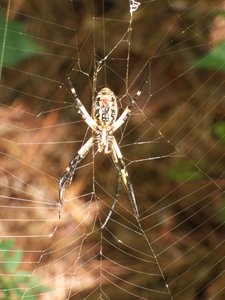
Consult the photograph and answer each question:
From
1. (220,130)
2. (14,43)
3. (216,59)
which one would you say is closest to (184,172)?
(220,130)

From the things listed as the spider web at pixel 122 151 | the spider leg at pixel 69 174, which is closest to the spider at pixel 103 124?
the spider leg at pixel 69 174

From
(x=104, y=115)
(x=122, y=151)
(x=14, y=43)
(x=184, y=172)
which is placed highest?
(x=14, y=43)

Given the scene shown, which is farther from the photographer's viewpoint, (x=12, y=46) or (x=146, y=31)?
(x=146, y=31)

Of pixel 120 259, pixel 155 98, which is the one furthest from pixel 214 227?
pixel 155 98

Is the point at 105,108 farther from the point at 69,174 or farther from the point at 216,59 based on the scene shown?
the point at 216,59

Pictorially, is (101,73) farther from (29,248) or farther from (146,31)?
(29,248)

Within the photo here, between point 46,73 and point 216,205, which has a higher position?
point 46,73
